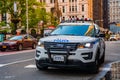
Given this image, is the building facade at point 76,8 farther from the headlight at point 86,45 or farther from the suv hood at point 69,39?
the headlight at point 86,45

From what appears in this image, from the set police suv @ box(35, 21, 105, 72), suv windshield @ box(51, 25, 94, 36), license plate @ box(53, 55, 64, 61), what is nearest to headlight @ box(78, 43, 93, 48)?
police suv @ box(35, 21, 105, 72)

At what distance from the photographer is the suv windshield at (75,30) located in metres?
13.7

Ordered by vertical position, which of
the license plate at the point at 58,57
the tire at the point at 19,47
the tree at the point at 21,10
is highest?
the tree at the point at 21,10

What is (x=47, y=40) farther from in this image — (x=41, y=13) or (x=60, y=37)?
(x=41, y=13)

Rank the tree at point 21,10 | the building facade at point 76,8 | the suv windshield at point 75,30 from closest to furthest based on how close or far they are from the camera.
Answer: the suv windshield at point 75,30 < the tree at point 21,10 < the building facade at point 76,8

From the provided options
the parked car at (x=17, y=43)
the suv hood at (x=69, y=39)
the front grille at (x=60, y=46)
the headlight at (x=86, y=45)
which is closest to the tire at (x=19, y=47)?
the parked car at (x=17, y=43)

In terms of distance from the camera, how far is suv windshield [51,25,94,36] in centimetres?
1374

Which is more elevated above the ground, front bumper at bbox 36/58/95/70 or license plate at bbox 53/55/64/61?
license plate at bbox 53/55/64/61

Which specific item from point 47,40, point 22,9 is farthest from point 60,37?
point 22,9

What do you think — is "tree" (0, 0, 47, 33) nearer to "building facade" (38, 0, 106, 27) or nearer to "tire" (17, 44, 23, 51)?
"tire" (17, 44, 23, 51)

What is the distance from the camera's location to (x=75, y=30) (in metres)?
14.0

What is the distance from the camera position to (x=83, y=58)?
12.3 m

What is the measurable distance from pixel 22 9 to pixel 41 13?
7968 millimetres

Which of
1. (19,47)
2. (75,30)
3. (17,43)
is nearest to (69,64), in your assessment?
(75,30)
